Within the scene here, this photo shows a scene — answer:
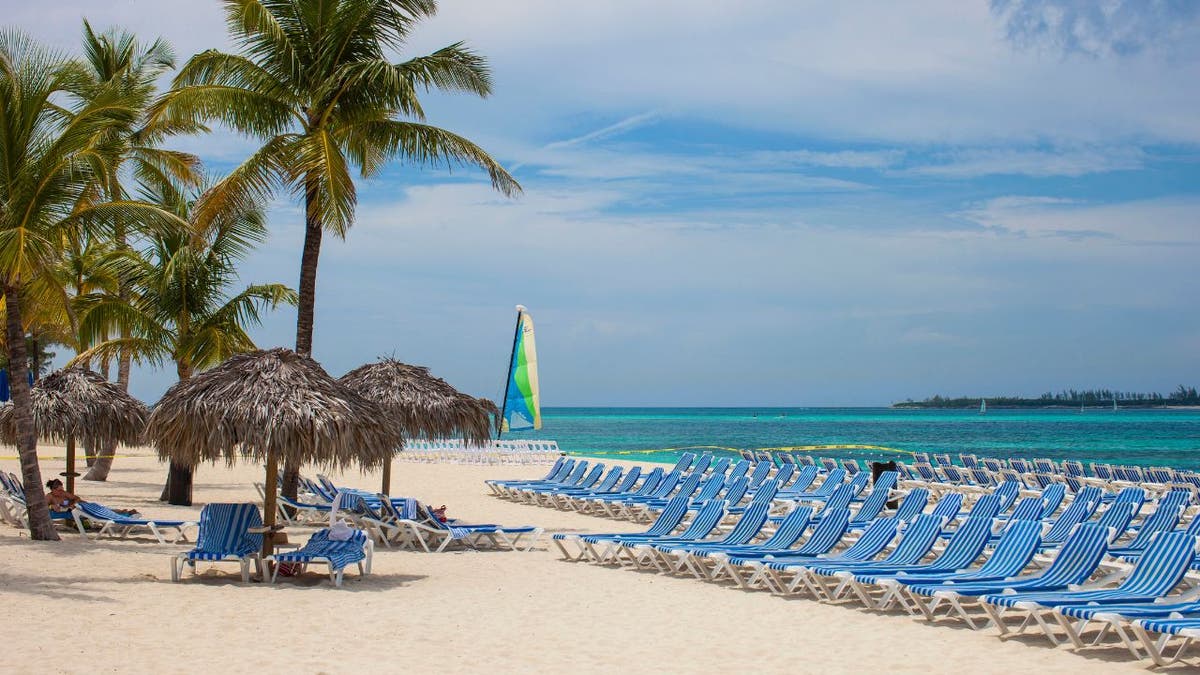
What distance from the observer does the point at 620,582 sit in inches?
416

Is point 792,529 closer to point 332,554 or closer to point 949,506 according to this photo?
point 949,506

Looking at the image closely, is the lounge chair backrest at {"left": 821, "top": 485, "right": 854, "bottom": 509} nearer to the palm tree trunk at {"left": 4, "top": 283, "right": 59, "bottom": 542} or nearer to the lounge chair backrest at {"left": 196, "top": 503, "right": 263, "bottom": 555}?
the lounge chair backrest at {"left": 196, "top": 503, "right": 263, "bottom": 555}

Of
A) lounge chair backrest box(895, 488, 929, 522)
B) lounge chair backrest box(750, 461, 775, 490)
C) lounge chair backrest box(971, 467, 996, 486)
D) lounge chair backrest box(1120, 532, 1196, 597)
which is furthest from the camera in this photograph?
lounge chair backrest box(971, 467, 996, 486)

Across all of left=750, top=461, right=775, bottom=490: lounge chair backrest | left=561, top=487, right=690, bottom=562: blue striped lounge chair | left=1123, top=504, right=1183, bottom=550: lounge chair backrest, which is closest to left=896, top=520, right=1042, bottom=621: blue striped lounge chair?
left=1123, top=504, right=1183, bottom=550: lounge chair backrest

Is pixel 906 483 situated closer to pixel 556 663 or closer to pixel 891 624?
pixel 891 624

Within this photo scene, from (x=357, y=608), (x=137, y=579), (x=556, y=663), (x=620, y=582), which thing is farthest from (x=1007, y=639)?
(x=137, y=579)

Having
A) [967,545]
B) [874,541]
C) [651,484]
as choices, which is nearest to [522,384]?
[651,484]

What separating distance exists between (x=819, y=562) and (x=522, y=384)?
2074 centimetres

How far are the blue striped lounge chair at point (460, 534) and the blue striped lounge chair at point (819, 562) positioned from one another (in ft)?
10.8

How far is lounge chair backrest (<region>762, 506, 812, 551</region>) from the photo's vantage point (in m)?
11.0

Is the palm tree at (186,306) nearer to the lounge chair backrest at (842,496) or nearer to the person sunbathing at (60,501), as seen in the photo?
the person sunbathing at (60,501)

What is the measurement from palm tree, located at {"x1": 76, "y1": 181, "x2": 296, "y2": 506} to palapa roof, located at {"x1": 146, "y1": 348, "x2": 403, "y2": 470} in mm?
6800

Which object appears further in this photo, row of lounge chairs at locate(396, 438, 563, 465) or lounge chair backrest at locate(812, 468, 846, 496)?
row of lounge chairs at locate(396, 438, 563, 465)

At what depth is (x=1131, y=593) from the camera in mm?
7828
